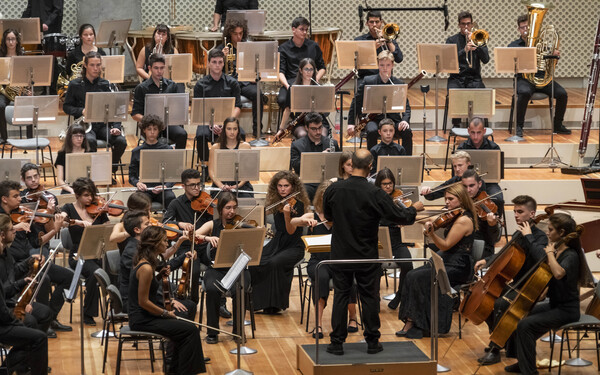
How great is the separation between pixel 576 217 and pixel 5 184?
14.3 ft

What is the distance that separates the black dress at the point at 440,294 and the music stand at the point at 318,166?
151cm

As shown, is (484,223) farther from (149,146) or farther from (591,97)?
(591,97)

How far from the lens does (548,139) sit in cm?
1073

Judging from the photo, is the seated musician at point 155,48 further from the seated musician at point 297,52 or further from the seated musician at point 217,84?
the seated musician at point 297,52

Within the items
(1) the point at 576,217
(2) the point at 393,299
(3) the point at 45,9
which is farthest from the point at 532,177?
(3) the point at 45,9

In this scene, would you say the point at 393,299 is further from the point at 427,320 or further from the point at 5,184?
the point at 5,184

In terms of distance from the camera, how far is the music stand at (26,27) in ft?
35.0

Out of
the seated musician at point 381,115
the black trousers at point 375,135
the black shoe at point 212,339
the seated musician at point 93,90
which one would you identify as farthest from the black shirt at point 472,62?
the black shoe at point 212,339

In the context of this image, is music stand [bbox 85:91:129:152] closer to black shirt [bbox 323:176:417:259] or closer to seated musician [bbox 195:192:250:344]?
seated musician [bbox 195:192:250:344]

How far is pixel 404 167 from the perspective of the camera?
8.30 metres

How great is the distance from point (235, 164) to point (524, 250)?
8.86ft

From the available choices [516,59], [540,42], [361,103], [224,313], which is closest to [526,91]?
[540,42]

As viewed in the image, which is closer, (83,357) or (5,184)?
(83,357)

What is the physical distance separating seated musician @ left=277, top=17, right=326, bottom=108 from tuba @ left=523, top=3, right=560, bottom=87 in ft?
7.63
